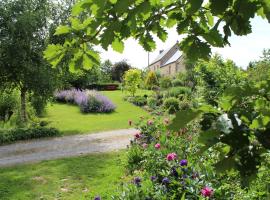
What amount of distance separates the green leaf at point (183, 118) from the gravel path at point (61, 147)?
10.0 meters

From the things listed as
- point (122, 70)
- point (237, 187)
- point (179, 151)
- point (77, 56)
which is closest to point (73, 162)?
point (179, 151)

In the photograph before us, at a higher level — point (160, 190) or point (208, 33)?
point (208, 33)

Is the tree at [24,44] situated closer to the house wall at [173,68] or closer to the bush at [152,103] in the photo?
the bush at [152,103]

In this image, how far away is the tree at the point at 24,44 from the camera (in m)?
14.8

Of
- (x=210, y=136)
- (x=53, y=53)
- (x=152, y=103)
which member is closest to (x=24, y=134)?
(x=152, y=103)

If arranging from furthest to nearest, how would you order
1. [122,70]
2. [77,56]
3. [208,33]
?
[122,70] → [77,56] → [208,33]

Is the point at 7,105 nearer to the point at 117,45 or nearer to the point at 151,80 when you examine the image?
the point at 117,45

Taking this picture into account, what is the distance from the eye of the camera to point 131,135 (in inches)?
571

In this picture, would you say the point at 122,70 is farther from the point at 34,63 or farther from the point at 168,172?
the point at 168,172

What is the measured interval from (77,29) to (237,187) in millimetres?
3579

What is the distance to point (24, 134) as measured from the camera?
14.6m

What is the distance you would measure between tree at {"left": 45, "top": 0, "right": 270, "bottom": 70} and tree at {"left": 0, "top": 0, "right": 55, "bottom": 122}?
515 inches

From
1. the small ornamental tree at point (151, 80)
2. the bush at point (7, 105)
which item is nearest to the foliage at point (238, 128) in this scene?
the bush at point (7, 105)

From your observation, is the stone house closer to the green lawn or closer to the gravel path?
the green lawn
